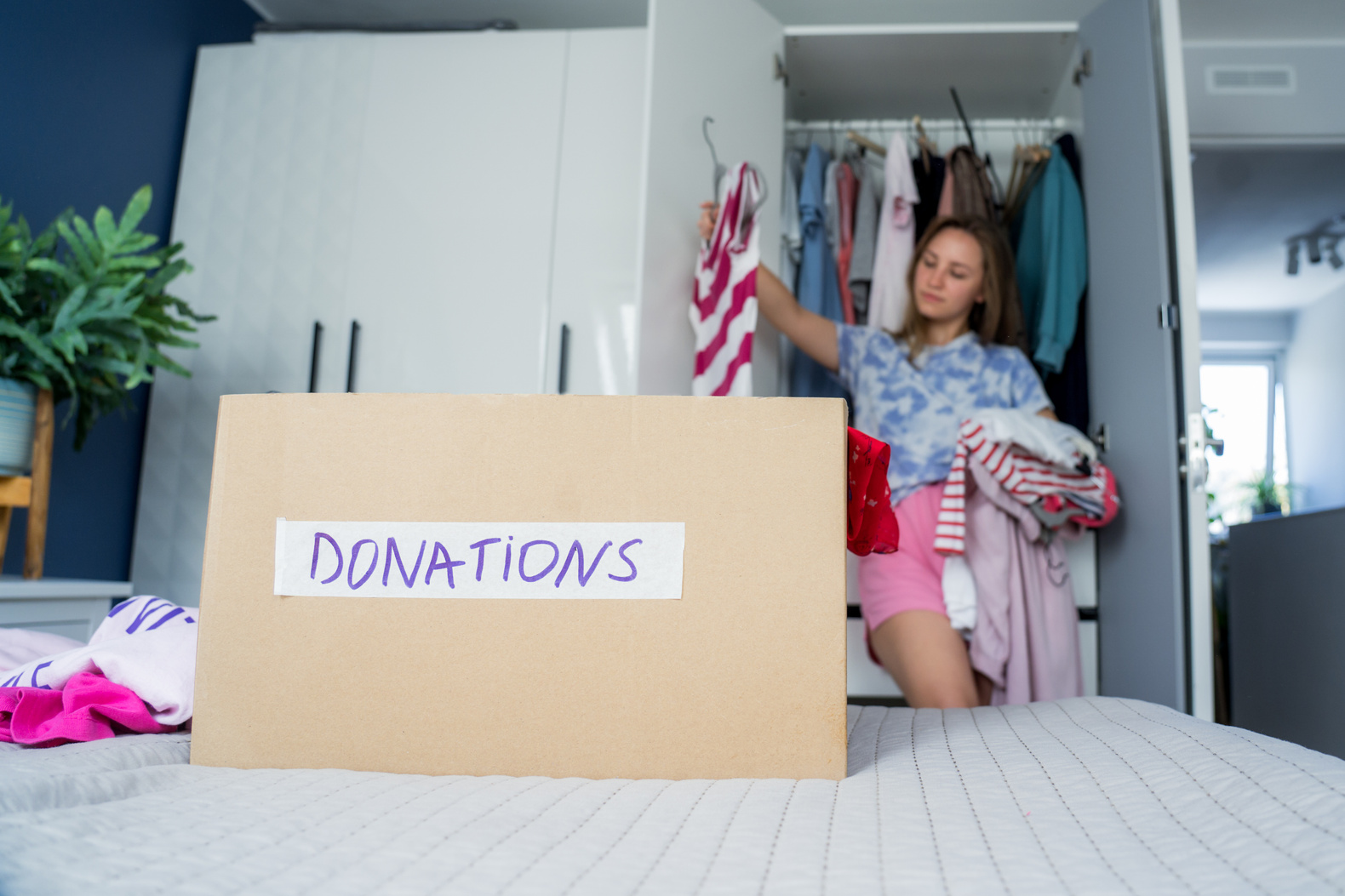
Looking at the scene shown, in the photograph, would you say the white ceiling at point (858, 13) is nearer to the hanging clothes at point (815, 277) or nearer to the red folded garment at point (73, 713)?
the hanging clothes at point (815, 277)

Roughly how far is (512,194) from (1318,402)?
397 cm

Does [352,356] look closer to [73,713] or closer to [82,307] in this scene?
[82,307]

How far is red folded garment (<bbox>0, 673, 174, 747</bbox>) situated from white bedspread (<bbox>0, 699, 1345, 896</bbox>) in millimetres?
47

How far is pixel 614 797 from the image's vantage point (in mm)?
→ 523

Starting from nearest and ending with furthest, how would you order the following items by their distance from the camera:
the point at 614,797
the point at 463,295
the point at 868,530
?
the point at 614,797
the point at 868,530
the point at 463,295

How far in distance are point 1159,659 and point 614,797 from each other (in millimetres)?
1424

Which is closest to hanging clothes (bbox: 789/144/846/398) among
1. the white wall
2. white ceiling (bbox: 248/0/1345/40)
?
white ceiling (bbox: 248/0/1345/40)

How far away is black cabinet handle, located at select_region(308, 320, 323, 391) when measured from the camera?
2221 millimetres

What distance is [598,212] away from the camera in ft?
7.25

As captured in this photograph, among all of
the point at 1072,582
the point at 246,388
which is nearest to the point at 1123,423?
the point at 1072,582

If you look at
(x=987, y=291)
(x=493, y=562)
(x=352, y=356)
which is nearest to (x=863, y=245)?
(x=987, y=291)

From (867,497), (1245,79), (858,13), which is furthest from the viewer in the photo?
(1245,79)

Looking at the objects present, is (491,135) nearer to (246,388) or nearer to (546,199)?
(546,199)

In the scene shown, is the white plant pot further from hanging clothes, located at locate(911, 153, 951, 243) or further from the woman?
hanging clothes, located at locate(911, 153, 951, 243)
